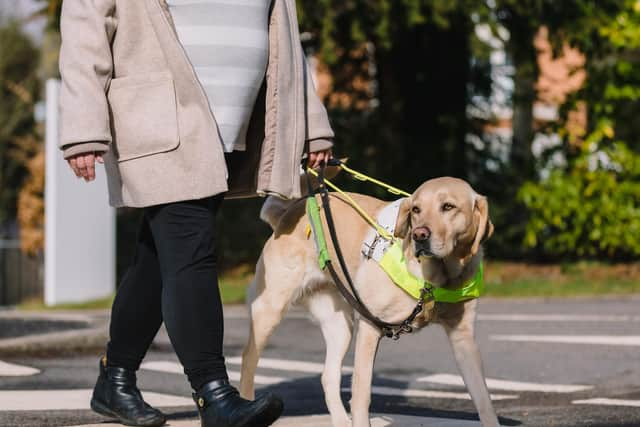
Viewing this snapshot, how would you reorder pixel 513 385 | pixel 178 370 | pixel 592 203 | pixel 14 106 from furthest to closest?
pixel 14 106 < pixel 592 203 < pixel 178 370 < pixel 513 385

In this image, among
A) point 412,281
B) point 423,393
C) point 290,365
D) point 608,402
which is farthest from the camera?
point 290,365

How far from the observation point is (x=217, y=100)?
4227 millimetres

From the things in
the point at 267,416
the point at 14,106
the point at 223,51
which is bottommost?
the point at 267,416

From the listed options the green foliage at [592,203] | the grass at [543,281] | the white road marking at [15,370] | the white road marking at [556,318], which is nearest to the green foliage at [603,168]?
the green foliage at [592,203]

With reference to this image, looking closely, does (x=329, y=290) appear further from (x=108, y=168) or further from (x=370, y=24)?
(x=370, y=24)

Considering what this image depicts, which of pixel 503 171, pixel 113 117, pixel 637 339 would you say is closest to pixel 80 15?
pixel 113 117

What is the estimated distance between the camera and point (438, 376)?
22.5 feet

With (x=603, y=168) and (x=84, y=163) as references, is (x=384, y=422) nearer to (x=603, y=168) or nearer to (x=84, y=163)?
(x=84, y=163)

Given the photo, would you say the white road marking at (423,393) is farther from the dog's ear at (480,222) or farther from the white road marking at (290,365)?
the dog's ear at (480,222)

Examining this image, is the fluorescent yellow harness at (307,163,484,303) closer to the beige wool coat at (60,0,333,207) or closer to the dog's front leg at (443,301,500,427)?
the dog's front leg at (443,301,500,427)

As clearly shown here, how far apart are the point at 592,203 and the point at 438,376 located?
768 cm

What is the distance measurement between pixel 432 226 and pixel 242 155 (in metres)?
0.86

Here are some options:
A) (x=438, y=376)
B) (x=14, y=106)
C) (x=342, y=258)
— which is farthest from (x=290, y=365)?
(x=14, y=106)

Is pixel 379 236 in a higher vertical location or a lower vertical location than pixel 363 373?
higher
